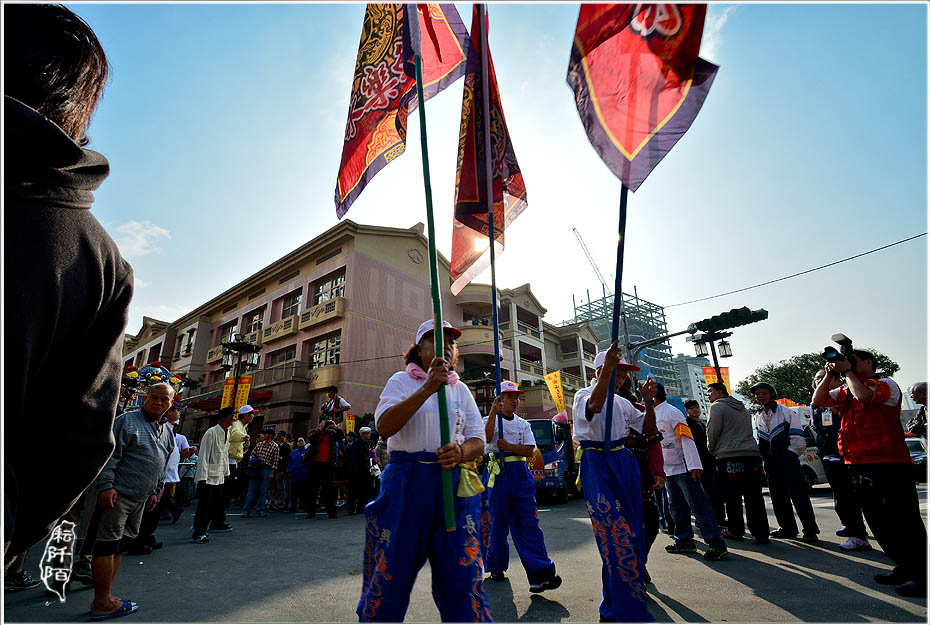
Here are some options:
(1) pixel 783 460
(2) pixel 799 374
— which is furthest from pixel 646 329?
(1) pixel 783 460

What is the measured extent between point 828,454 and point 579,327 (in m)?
29.2

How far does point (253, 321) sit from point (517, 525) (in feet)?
95.0

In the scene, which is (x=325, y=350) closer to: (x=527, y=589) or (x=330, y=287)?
(x=330, y=287)

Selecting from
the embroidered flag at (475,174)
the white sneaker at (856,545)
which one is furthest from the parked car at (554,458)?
the embroidered flag at (475,174)

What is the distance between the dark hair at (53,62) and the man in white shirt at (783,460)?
291 inches

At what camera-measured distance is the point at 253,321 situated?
97.2ft

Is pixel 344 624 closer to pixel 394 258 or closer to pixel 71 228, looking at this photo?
pixel 71 228

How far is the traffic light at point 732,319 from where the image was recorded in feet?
37.6

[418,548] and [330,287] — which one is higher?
[330,287]

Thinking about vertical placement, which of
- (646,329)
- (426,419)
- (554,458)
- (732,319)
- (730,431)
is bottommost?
(554,458)

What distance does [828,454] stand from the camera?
20.0 feet

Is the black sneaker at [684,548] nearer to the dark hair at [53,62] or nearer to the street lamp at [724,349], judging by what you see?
the dark hair at [53,62]

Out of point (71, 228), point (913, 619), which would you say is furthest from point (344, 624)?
point (913, 619)

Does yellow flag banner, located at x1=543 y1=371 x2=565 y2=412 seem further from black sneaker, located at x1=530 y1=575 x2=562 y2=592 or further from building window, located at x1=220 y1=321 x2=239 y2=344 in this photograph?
building window, located at x1=220 y1=321 x2=239 y2=344
